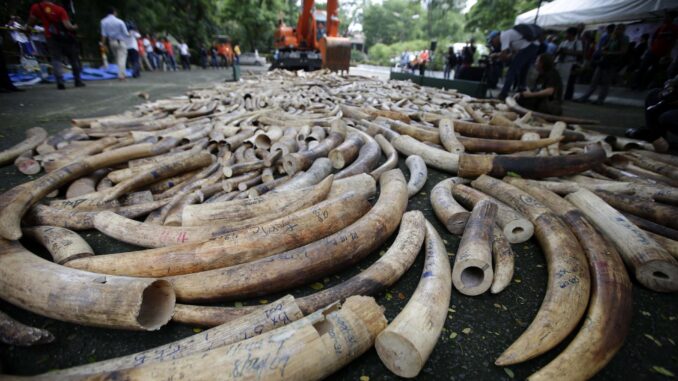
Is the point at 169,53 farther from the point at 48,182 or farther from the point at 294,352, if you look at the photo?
the point at 294,352

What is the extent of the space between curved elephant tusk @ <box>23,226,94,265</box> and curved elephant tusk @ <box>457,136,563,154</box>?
3778 mm

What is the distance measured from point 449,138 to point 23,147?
5160 mm

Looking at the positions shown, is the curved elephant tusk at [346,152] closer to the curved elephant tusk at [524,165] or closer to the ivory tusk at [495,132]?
the curved elephant tusk at [524,165]

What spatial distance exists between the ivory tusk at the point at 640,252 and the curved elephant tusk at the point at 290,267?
1487 mm

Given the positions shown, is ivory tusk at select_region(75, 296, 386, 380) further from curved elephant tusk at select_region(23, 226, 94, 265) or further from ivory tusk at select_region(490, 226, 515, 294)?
curved elephant tusk at select_region(23, 226, 94, 265)

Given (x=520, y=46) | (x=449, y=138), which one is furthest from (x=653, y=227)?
(x=520, y=46)

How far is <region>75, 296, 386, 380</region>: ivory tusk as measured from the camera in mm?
1108

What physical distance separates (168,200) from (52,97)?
8229 mm

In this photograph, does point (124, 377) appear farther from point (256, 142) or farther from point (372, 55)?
point (372, 55)

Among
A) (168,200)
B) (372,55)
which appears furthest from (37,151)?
(372,55)

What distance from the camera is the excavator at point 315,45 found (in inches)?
583

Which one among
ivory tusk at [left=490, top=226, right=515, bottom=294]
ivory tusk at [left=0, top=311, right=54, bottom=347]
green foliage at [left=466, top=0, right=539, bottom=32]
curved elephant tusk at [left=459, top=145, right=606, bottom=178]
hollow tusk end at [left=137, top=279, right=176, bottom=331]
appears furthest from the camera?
green foliage at [left=466, top=0, right=539, bottom=32]

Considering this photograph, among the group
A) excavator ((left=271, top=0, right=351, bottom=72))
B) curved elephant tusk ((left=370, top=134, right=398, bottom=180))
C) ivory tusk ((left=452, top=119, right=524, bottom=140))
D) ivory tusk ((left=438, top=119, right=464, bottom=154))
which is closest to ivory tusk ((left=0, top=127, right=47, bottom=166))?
curved elephant tusk ((left=370, top=134, right=398, bottom=180))

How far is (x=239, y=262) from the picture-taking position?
1.76 m
